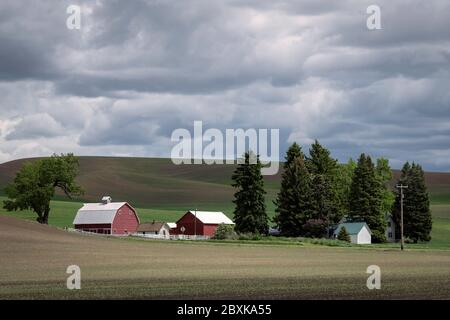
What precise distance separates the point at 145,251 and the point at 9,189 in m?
59.8

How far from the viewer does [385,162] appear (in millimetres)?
139875

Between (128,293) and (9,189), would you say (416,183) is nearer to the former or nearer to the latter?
(9,189)

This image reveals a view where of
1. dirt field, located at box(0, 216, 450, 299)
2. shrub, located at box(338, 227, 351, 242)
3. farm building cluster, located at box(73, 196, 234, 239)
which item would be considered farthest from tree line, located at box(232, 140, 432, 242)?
dirt field, located at box(0, 216, 450, 299)

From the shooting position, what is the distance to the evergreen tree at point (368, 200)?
12681 centimetres

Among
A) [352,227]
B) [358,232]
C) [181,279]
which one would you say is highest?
[352,227]

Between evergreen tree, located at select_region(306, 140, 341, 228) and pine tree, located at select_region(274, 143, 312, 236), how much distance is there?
161cm

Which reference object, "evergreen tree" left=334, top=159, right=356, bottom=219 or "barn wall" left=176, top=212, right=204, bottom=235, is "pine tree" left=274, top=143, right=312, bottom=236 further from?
"barn wall" left=176, top=212, right=204, bottom=235

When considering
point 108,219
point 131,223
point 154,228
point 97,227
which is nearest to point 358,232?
point 154,228

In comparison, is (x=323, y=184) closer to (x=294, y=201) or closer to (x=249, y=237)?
(x=294, y=201)

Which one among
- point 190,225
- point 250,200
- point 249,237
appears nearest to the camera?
point 249,237

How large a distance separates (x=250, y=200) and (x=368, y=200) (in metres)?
20.8

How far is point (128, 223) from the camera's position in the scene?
477ft

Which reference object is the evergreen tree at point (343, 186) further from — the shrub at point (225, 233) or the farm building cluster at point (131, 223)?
A: the shrub at point (225, 233)
